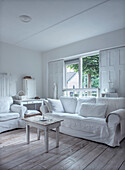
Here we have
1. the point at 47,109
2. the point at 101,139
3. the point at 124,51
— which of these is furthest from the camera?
the point at 47,109

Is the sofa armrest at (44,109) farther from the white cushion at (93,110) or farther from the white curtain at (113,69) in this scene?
the white curtain at (113,69)

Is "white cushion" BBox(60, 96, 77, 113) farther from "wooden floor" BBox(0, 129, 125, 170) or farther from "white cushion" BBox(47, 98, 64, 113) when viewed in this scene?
"wooden floor" BBox(0, 129, 125, 170)

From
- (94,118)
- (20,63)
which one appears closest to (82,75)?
(94,118)

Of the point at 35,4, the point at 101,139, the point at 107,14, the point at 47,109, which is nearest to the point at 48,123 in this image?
the point at 101,139

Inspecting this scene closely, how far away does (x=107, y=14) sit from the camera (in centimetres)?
268

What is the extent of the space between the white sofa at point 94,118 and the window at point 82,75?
0.57 m

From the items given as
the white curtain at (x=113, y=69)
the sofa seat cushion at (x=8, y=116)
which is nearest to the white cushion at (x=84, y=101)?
the white curtain at (x=113, y=69)

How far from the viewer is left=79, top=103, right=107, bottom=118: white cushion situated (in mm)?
3066

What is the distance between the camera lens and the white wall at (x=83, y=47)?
135 inches

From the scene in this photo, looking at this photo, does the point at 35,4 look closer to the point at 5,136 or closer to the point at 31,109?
the point at 5,136

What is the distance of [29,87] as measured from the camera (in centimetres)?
476

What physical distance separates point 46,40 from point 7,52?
4.47 feet

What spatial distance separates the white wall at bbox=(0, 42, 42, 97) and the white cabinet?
19 centimetres

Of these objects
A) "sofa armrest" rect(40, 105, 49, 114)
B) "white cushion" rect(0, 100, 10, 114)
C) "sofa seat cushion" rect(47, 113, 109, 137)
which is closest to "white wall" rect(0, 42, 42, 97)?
"white cushion" rect(0, 100, 10, 114)
